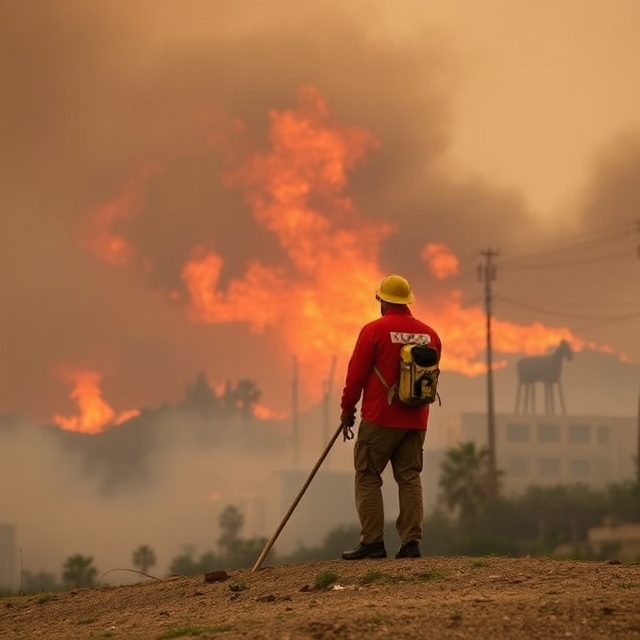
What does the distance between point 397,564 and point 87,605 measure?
139 inches

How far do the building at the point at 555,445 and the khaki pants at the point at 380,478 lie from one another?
127152mm

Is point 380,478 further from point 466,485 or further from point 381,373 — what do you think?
point 466,485

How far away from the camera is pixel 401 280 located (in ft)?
54.5

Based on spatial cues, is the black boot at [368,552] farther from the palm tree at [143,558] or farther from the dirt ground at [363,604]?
the palm tree at [143,558]

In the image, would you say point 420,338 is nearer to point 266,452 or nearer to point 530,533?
point 530,533

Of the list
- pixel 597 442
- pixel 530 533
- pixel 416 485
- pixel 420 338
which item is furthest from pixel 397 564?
pixel 597 442

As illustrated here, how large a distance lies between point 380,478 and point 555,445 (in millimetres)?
137500

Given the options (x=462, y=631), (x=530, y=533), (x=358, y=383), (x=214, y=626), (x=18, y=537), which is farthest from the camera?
(x=18, y=537)

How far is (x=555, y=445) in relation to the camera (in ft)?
497

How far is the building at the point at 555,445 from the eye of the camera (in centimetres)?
14700

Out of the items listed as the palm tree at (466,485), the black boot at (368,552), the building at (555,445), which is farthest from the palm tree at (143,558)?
the black boot at (368,552)

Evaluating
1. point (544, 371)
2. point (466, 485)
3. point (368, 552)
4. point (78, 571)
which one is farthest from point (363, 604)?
point (544, 371)

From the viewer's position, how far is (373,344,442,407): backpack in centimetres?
1586

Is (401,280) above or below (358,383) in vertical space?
above
